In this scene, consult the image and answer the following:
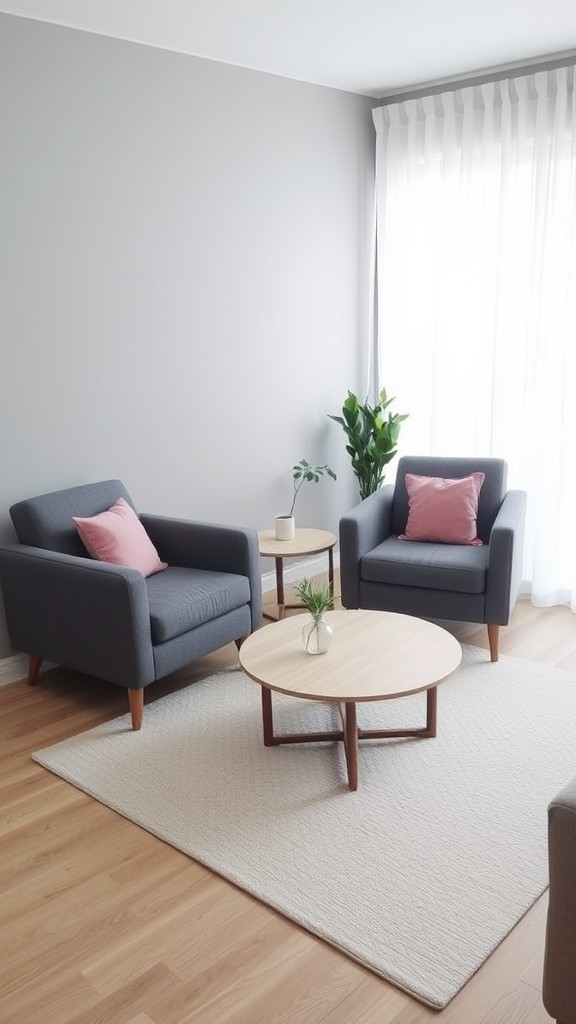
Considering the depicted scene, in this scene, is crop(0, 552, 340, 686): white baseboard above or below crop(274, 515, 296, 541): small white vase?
below

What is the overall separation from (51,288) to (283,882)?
2524 millimetres

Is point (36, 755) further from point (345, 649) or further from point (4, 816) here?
point (345, 649)

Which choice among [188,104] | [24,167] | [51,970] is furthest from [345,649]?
[188,104]

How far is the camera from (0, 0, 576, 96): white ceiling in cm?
335

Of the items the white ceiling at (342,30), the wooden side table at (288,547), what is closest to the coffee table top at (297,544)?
the wooden side table at (288,547)

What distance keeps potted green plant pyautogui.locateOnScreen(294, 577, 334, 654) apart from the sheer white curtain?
1925 millimetres

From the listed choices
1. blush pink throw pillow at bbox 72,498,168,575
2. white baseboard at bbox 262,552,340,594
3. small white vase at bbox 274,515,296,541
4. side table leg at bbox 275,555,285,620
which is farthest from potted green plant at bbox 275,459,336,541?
blush pink throw pillow at bbox 72,498,168,575

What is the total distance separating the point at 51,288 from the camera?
3.60m

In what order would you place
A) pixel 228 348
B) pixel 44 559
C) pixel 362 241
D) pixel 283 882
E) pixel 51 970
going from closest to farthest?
pixel 51 970 → pixel 283 882 → pixel 44 559 → pixel 228 348 → pixel 362 241

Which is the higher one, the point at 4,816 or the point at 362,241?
the point at 362,241

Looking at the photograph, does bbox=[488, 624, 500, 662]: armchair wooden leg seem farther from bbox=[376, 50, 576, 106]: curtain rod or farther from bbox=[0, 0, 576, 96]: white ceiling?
bbox=[376, 50, 576, 106]: curtain rod

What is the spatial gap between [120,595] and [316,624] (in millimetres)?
711

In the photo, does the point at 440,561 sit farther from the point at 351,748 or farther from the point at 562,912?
the point at 562,912

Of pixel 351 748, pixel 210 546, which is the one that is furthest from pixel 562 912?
pixel 210 546
